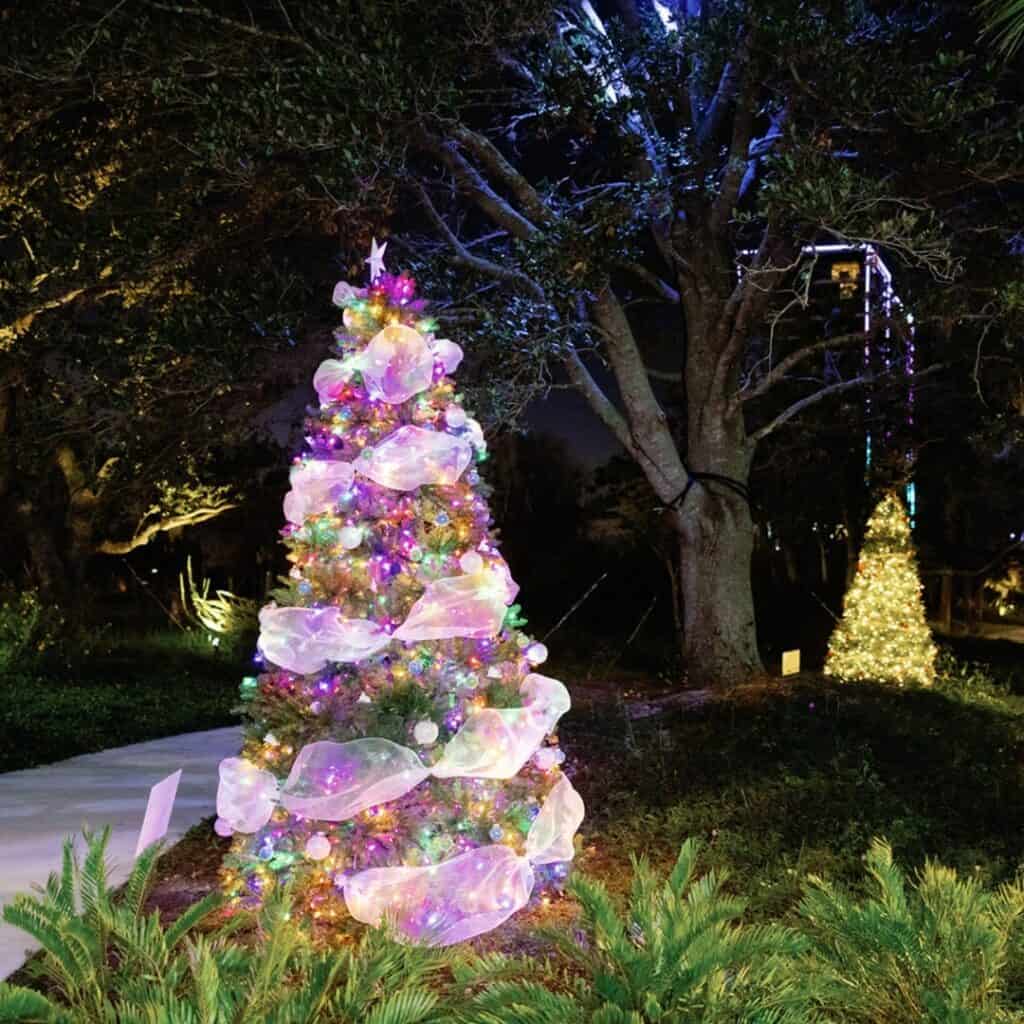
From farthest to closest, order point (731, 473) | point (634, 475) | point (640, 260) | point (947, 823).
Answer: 1. point (634, 475)
2. point (640, 260)
3. point (731, 473)
4. point (947, 823)

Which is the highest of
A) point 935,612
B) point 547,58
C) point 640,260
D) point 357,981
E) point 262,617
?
point 547,58

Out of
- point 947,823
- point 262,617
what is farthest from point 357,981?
point 947,823

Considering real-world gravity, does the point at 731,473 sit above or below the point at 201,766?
above

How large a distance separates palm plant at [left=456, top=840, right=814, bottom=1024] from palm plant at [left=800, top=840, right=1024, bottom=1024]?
21cm

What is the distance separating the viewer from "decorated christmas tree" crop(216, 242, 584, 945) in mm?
4258

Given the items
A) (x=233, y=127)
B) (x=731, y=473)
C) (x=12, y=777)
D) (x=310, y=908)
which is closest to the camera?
(x=310, y=908)

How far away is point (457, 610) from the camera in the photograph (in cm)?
448

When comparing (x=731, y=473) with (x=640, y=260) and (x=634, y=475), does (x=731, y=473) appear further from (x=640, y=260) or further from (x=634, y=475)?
(x=634, y=475)

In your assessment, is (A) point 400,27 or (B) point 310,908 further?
(A) point 400,27

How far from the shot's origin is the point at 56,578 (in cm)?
1678

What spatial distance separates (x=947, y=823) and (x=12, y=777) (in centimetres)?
676

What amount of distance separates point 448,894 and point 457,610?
3.62ft

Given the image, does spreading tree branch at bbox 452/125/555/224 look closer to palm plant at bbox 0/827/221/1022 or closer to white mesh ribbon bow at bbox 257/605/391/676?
white mesh ribbon bow at bbox 257/605/391/676

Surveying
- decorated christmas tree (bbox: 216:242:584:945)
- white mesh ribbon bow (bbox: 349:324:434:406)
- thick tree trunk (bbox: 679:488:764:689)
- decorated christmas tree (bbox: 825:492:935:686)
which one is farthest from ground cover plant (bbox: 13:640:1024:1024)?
white mesh ribbon bow (bbox: 349:324:434:406)
